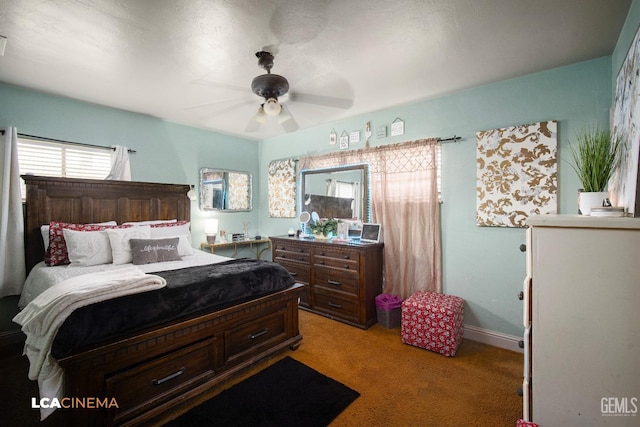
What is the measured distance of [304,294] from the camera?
359 centimetres

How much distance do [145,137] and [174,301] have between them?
276 cm

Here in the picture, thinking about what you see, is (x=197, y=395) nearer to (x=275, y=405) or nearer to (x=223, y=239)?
(x=275, y=405)

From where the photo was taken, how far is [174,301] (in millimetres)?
1854

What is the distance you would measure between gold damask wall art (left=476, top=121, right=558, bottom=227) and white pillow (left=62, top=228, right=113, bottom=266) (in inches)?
146

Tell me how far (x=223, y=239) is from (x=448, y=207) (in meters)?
3.29

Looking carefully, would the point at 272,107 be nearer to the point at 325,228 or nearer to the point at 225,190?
the point at 325,228

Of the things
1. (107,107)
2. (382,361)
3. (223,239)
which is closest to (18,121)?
(107,107)

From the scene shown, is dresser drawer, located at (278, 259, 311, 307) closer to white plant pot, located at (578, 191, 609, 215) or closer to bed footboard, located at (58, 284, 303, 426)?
bed footboard, located at (58, 284, 303, 426)

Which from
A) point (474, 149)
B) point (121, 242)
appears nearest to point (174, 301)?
point (121, 242)

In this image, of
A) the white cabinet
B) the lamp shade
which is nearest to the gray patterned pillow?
the lamp shade

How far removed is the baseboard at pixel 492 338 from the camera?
2.58 meters

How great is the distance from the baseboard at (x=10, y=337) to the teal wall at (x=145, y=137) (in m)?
1.95

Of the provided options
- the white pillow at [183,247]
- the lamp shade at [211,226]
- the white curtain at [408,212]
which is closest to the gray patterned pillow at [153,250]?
the white pillow at [183,247]

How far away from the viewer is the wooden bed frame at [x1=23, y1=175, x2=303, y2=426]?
1.53 m
